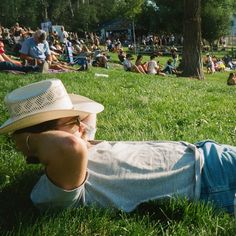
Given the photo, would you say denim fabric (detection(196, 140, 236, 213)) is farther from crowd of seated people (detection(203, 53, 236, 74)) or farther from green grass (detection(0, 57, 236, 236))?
crowd of seated people (detection(203, 53, 236, 74))

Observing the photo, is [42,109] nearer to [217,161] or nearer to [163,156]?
[163,156]

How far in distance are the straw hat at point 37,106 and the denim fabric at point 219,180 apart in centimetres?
82

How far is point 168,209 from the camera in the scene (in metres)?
3.03

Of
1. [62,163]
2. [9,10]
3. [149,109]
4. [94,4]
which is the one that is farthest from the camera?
[94,4]

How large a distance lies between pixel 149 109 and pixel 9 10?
68.4m

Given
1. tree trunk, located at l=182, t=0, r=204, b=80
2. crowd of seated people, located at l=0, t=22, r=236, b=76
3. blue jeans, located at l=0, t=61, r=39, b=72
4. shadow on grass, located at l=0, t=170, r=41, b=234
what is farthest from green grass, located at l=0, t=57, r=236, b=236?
tree trunk, located at l=182, t=0, r=204, b=80

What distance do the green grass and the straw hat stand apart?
55cm

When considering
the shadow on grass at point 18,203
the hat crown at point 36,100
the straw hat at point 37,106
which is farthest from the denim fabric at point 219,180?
the shadow on grass at point 18,203

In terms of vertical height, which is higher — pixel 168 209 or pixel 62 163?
pixel 62 163

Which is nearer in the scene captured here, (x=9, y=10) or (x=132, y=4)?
(x=132, y=4)

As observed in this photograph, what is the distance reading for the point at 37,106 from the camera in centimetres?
293

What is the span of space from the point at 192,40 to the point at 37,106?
1801 cm

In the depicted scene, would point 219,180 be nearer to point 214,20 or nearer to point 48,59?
point 48,59

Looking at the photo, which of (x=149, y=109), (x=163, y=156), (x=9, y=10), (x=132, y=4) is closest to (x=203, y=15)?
(x=132, y=4)
